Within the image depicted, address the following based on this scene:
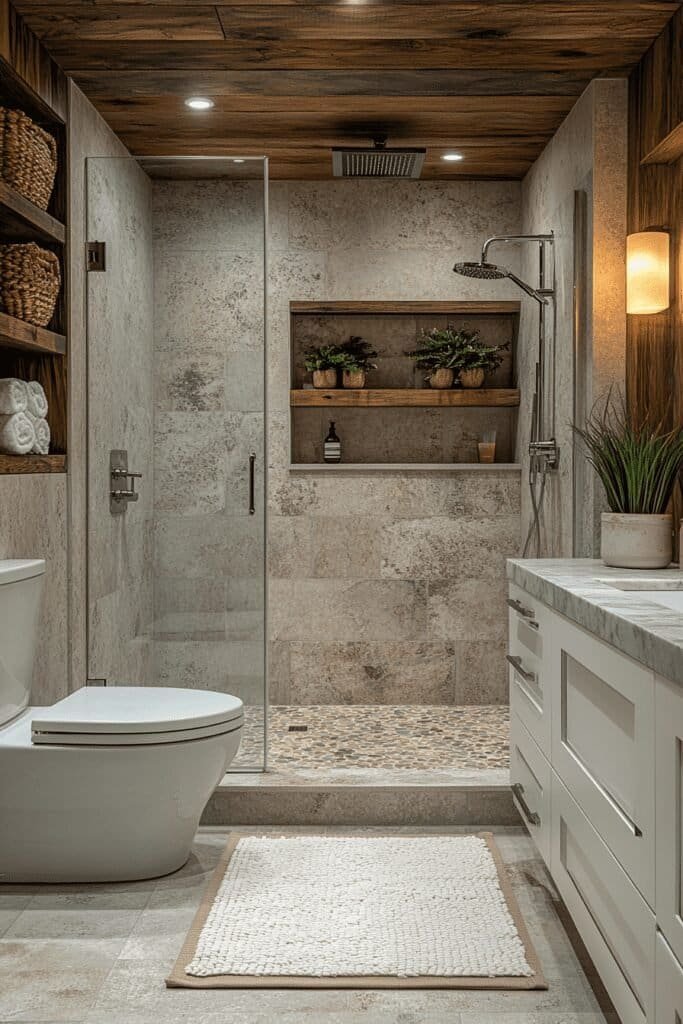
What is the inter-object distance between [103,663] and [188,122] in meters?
1.95

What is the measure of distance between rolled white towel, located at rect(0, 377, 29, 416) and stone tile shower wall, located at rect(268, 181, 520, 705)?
5.73 ft

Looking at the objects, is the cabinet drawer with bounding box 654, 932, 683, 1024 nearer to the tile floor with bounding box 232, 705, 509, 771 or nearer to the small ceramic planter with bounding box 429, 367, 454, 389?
the tile floor with bounding box 232, 705, 509, 771

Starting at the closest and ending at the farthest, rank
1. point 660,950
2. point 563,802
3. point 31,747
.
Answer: point 660,950, point 563,802, point 31,747

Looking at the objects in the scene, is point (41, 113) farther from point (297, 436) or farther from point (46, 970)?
point (46, 970)

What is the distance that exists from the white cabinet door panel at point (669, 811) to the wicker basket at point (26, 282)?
2.18 meters

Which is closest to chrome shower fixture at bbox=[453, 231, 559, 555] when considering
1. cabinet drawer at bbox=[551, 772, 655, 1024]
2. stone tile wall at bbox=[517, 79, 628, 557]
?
stone tile wall at bbox=[517, 79, 628, 557]

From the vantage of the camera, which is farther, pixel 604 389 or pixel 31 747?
pixel 604 389

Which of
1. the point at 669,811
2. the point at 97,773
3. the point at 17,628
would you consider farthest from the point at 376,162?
the point at 669,811

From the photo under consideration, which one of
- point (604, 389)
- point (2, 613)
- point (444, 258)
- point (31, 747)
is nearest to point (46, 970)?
point (31, 747)

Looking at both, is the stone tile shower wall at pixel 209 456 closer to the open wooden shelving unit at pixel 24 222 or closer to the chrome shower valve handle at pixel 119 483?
the chrome shower valve handle at pixel 119 483

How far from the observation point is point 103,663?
11.5 ft

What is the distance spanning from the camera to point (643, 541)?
9.29 feet

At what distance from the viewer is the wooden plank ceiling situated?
2.89 m

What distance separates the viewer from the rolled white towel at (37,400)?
3.10 metres
